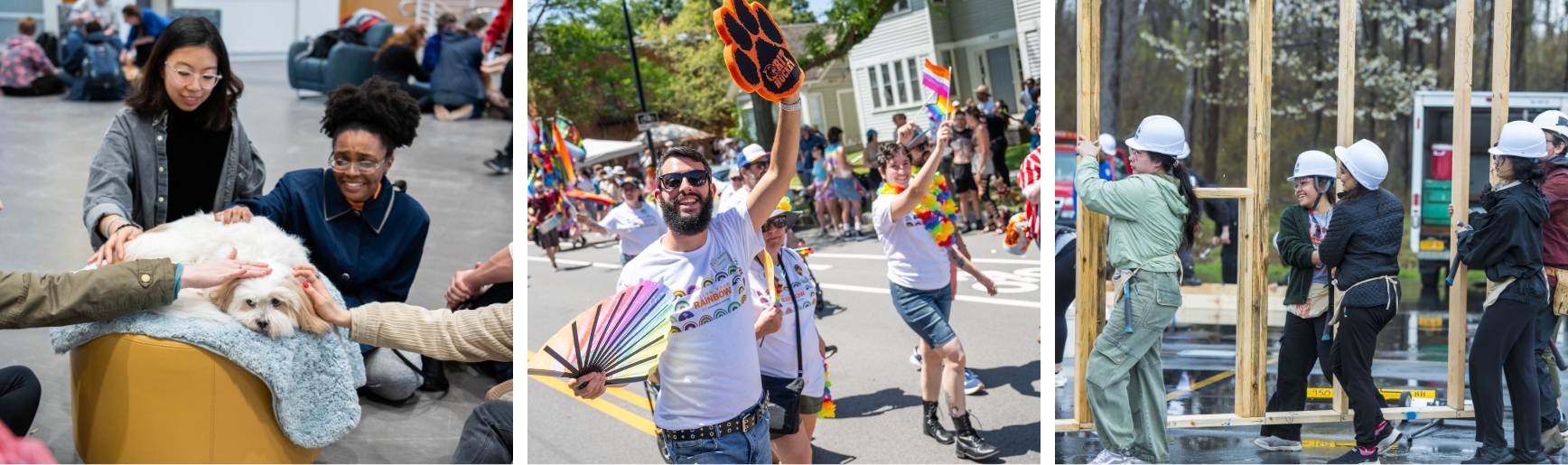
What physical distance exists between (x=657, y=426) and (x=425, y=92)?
459cm

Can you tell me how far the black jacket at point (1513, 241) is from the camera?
16.1 ft

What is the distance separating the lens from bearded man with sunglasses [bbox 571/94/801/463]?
341 centimetres

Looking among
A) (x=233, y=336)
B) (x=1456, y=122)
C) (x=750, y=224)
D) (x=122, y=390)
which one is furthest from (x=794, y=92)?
(x=1456, y=122)

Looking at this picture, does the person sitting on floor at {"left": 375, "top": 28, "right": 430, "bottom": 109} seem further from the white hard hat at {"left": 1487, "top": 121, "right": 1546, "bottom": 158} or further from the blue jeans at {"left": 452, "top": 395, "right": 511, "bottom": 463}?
the white hard hat at {"left": 1487, "top": 121, "right": 1546, "bottom": 158}

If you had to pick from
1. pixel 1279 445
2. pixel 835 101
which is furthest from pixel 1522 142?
pixel 835 101

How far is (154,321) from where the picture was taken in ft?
11.6

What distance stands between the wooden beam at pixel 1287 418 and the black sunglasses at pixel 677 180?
2.38 meters

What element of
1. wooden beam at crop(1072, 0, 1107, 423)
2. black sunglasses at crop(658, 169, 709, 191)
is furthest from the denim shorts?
black sunglasses at crop(658, 169, 709, 191)

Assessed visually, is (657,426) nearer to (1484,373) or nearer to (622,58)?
(622,58)

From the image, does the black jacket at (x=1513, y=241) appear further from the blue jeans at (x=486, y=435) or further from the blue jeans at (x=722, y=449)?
the blue jeans at (x=486, y=435)

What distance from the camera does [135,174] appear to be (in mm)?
4340

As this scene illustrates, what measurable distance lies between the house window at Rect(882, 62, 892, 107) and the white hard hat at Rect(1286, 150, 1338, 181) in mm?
2027

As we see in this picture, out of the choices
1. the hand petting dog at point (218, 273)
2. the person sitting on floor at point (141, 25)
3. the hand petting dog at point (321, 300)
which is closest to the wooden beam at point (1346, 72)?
the hand petting dog at point (321, 300)

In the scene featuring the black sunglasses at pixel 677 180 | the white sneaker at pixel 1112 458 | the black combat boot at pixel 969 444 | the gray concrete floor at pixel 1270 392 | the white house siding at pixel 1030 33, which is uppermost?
the white house siding at pixel 1030 33
